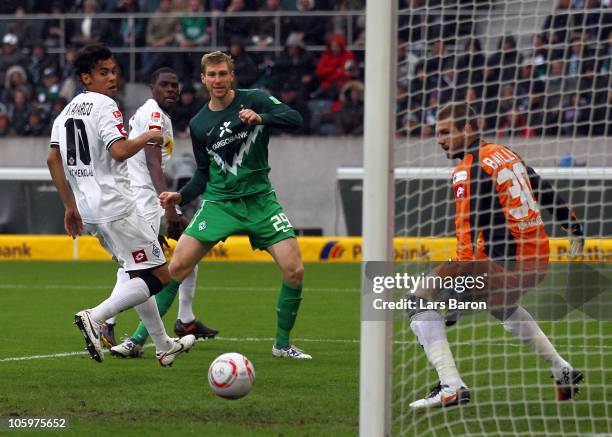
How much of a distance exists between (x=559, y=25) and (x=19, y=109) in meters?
14.5

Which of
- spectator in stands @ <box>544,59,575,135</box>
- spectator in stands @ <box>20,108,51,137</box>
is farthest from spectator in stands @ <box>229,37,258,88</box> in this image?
spectator in stands @ <box>544,59,575,135</box>

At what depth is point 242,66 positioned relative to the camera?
20094mm

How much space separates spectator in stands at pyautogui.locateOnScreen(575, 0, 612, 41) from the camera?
7302mm

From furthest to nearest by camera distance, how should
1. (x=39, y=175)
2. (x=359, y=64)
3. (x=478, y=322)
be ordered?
(x=359, y=64)
(x=39, y=175)
(x=478, y=322)

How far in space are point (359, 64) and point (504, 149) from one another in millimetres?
14002

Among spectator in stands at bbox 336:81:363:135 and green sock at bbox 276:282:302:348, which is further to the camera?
spectator in stands at bbox 336:81:363:135

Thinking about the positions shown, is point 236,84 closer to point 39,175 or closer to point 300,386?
point 39,175

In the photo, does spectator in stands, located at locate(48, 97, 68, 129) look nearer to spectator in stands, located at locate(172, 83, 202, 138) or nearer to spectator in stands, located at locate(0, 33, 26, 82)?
spectator in stands, located at locate(0, 33, 26, 82)

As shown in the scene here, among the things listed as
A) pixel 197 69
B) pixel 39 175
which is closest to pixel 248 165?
pixel 39 175

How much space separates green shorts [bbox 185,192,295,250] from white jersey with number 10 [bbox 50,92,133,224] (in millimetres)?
613

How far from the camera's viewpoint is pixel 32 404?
21.8ft

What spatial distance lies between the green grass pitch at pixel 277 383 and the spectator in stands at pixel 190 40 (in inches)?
387

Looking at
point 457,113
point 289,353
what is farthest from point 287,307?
point 457,113

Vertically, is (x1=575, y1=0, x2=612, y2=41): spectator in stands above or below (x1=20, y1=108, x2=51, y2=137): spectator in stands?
above
